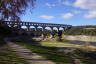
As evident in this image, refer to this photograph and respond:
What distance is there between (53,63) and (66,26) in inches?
4159

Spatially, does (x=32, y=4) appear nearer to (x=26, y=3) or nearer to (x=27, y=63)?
(x=26, y=3)

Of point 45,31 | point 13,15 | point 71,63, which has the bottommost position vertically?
point 45,31

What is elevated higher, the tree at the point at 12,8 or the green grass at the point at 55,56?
the tree at the point at 12,8

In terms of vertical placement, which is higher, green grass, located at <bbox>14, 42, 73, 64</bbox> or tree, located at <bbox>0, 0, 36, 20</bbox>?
tree, located at <bbox>0, 0, 36, 20</bbox>

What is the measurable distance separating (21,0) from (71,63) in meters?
8.55

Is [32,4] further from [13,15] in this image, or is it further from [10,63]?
[10,63]

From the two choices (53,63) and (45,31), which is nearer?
(53,63)

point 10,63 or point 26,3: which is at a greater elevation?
point 26,3

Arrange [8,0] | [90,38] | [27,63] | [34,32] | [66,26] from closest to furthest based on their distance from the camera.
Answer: [27,63] → [8,0] → [90,38] → [34,32] → [66,26]

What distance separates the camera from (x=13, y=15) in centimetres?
2641

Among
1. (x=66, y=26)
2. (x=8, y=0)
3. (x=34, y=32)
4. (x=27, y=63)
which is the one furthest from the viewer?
(x=66, y=26)

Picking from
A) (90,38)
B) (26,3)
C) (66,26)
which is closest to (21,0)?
(26,3)

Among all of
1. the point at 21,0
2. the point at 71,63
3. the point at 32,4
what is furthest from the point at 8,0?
the point at 71,63

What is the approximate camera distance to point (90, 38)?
3469 inches
